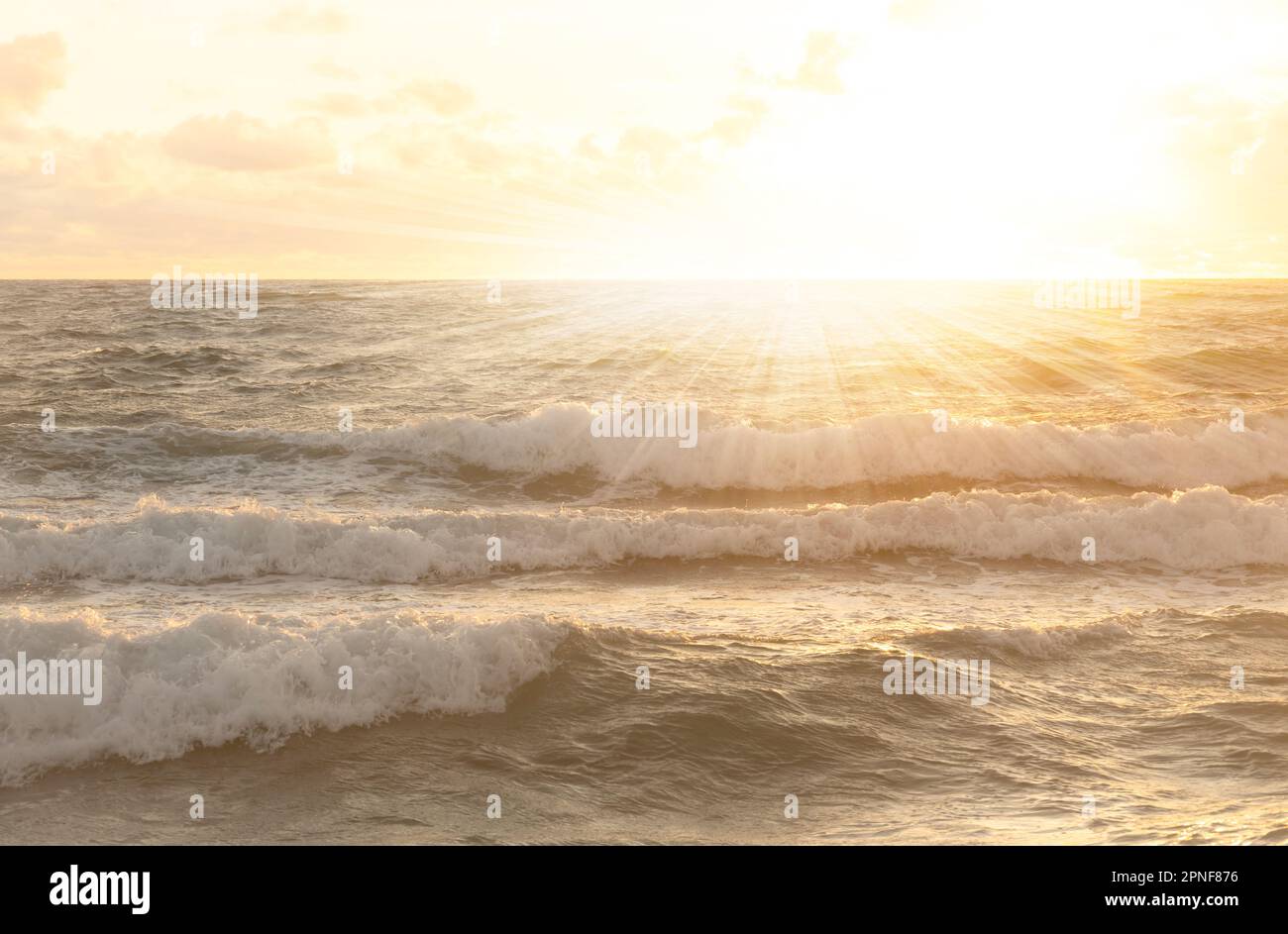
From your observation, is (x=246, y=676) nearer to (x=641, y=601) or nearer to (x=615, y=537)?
(x=641, y=601)

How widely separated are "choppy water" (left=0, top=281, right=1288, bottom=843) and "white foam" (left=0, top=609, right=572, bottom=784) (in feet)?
0.10

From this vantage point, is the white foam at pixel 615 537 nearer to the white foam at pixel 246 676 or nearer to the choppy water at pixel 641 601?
the choppy water at pixel 641 601

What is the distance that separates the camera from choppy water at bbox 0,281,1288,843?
6898 millimetres

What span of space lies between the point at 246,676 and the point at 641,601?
4.93m

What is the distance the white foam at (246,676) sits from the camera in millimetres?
7527

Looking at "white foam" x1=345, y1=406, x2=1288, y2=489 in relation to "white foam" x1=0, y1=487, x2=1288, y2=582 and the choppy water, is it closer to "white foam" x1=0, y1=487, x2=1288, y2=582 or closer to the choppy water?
the choppy water

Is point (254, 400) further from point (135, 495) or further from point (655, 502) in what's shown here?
point (655, 502)

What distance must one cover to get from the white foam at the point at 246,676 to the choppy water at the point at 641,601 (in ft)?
0.10

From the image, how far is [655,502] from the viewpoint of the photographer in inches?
713

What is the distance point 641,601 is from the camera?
468 inches

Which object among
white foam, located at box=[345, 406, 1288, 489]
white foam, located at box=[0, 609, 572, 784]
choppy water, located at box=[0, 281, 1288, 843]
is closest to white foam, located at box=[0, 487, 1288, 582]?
choppy water, located at box=[0, 281, 1288, 843]

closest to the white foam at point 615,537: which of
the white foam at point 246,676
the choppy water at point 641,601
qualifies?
the choppy water at point 641,601

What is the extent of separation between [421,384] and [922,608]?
18.8 meters
